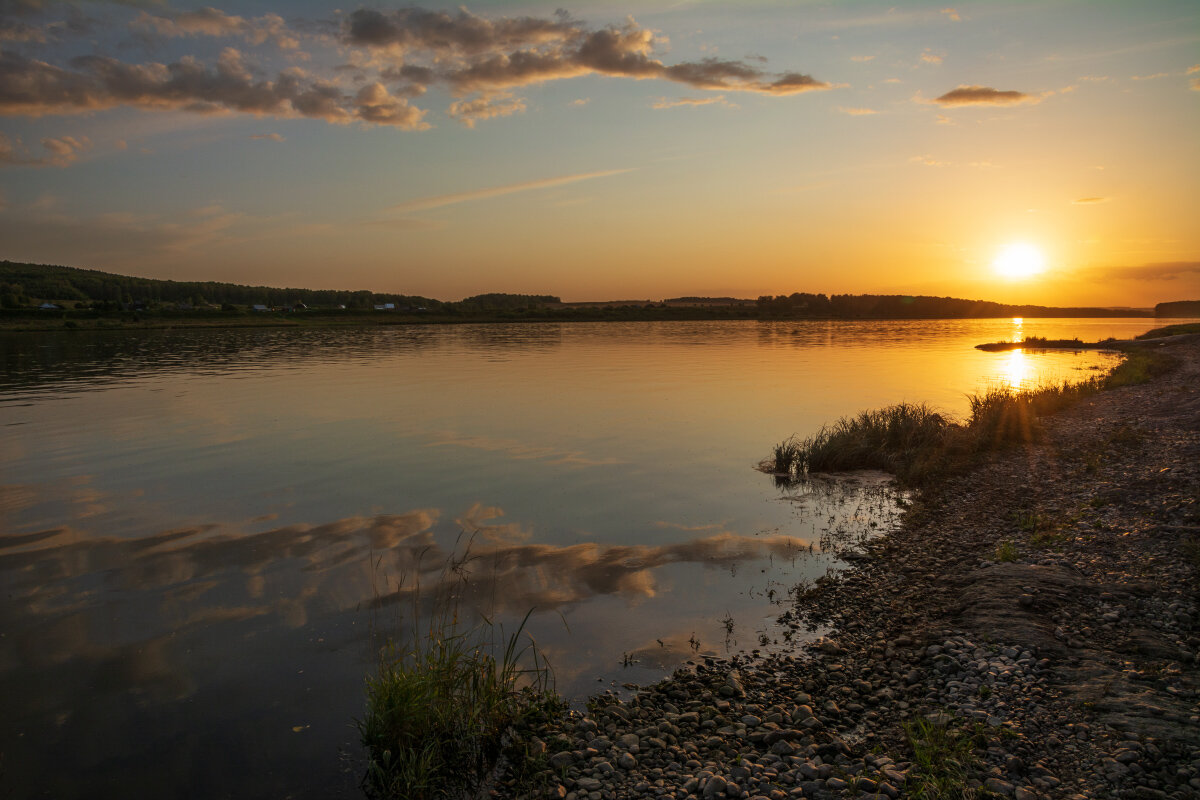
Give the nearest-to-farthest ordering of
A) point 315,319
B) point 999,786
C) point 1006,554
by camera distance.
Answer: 1. point 999,786
2. point 1006,554
3. point 315,319

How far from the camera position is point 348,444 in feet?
81.5

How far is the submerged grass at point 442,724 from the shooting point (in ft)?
23.1

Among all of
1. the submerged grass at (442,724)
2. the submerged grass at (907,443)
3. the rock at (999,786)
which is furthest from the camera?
the submerged grass at (907,443)

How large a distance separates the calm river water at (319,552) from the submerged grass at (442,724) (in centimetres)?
47

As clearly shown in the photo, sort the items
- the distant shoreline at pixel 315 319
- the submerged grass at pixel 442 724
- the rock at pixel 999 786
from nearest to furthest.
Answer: the rock at pixel 999 786, the submerged grass at pixel 442 724, the distant shoreline at pixel 315 319

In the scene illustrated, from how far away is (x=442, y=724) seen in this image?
7.52 metres

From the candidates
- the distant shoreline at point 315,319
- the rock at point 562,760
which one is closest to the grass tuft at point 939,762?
the rock at point 562,760

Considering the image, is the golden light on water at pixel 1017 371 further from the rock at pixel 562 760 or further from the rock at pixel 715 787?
the rock at pixel 562 760

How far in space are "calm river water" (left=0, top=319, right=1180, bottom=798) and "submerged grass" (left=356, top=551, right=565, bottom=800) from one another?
0.47 m

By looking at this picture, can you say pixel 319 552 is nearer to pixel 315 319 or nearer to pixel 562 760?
pixel 562 760

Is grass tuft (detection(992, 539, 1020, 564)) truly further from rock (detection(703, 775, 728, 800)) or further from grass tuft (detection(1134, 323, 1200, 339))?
grass tuft (detection(1134, 323, 1200, 339))

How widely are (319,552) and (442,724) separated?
743 centimetres

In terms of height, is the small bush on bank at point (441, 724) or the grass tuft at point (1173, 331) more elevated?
the grass tuft at point (1173, 331)

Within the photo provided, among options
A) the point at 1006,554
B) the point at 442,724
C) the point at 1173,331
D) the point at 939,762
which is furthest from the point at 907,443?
the point at 1173,331
